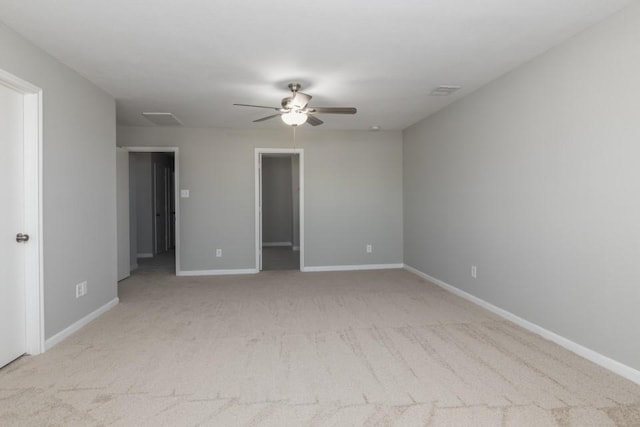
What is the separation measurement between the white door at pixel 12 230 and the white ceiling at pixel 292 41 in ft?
2.00

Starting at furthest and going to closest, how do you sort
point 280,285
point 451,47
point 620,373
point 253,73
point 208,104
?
point 280,285 → point 208,104 → point 253,73 → point 451,47 → point 620,373

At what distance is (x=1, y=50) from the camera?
2359 millimetres

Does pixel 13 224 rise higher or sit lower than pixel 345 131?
lower

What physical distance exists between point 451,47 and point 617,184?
1.55m

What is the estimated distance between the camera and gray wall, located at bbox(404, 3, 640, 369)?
7.43 feet

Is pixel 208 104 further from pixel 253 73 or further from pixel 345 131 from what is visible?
pixel 345 131

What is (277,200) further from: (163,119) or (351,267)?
(163,119)

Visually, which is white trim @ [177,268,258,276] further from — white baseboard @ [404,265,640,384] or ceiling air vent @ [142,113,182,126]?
white baseboard @ [404,265,640,384]

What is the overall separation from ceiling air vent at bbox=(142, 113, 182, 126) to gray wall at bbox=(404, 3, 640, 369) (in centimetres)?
377

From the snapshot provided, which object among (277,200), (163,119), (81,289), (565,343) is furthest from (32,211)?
(277,200)

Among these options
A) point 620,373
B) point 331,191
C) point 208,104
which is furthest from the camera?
point 331,191

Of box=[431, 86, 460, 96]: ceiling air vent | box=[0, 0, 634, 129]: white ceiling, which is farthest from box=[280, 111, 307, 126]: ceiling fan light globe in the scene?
box=[431, 86, 460, 96]: ceiling air vent

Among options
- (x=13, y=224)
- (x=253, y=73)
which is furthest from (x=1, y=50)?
(x=253, y=73)

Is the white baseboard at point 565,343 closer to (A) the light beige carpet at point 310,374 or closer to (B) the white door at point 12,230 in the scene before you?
(A) the light beige carpet at point 310,374
